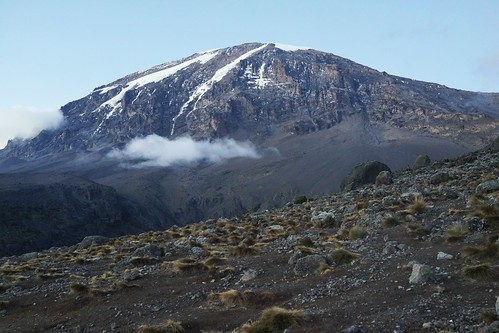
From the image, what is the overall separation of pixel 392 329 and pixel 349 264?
4706 millimetres

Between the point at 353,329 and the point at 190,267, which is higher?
the point at 353,329

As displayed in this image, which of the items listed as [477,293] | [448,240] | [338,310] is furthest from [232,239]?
[477,293]

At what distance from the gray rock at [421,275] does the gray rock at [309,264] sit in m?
3.13

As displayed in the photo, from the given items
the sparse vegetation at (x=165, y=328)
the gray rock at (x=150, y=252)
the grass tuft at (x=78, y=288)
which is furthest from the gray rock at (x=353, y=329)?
the gray rock at (x=150, y=252)

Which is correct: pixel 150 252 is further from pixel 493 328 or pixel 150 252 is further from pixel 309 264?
pixel 493 328

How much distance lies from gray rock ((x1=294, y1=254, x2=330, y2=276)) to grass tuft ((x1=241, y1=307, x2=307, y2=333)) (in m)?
3.46

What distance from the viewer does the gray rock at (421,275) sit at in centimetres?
1090

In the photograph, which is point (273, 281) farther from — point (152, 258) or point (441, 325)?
point (152, 258)

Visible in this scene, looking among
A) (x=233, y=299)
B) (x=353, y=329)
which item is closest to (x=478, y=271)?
(x=353, y=329)

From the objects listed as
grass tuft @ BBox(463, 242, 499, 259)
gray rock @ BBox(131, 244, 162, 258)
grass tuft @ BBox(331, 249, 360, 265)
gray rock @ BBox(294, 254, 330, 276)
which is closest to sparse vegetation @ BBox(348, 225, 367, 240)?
grass tuft @ BBox(331, 249, 360, 265)

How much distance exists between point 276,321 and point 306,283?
290 centimetres

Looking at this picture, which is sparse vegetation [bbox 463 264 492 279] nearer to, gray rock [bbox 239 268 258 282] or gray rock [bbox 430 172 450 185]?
gray rock [bbox 239 268 258 282]

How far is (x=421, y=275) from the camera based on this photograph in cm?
1097

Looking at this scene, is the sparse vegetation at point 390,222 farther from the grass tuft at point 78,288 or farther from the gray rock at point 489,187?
the grass tuft at point 78,288
